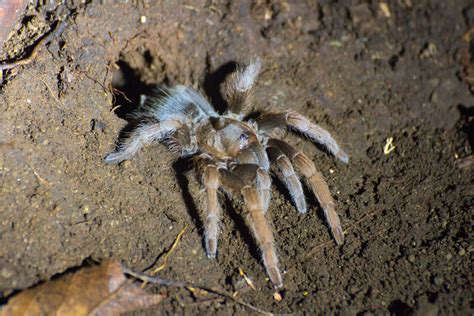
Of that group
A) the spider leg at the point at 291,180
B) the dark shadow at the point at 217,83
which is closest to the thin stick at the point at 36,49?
the dark shadow at the point at 217,83

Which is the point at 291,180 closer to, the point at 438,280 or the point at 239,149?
the point at 239,149

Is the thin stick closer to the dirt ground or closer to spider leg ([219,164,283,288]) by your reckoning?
the dirt ground

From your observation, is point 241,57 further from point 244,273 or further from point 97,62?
point 244,273

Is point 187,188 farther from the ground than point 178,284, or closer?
farther from the ground

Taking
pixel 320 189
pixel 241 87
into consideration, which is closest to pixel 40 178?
pixel 241 87

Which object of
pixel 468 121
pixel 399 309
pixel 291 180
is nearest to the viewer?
pixel 399 309

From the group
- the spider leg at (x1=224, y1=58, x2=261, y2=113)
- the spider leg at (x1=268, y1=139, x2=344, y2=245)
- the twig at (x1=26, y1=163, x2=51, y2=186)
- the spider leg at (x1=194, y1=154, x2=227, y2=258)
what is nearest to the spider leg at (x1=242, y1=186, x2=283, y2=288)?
the spider leg at (x1=194, y1=154, x2=227, y2=258)

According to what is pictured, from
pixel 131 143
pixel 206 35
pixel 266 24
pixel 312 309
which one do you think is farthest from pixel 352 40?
pixel 312 309
